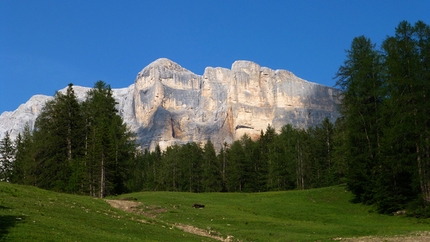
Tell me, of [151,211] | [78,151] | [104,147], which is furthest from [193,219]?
[78,151]

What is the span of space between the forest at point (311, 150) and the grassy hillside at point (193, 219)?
14.7ft

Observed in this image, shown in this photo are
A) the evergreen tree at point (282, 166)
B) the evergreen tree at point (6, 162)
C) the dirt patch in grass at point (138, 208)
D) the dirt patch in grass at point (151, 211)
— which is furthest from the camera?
the evergreen tree at point (282, 166)

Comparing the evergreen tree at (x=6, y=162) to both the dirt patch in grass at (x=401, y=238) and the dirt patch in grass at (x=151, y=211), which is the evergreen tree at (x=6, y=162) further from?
the dirt patch in grass at (x=401, y=238)

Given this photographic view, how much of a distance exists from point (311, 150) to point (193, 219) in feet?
209

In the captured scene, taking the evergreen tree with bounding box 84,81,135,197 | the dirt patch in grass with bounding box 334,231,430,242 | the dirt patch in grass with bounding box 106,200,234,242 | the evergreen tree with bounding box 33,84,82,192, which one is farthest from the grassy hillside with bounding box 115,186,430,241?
the evergreen tree with bounding box 33,84,82,192

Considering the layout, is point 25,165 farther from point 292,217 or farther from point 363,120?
point 363,120

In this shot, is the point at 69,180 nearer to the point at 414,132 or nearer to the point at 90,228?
the point at 90,228

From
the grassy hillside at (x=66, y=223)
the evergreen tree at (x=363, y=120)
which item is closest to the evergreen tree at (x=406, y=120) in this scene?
the evergreen tree at (x=363, y=120)

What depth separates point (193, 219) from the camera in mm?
35719

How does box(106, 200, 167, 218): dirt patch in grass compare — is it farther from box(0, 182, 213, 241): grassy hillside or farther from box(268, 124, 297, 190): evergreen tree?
box(268, 124, 297, 190): evergreen tree

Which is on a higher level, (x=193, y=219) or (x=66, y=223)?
(x=66, y=223)

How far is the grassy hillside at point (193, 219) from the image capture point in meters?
21.5

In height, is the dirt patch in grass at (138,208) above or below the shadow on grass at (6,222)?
below

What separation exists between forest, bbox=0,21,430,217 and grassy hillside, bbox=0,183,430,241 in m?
4.49
